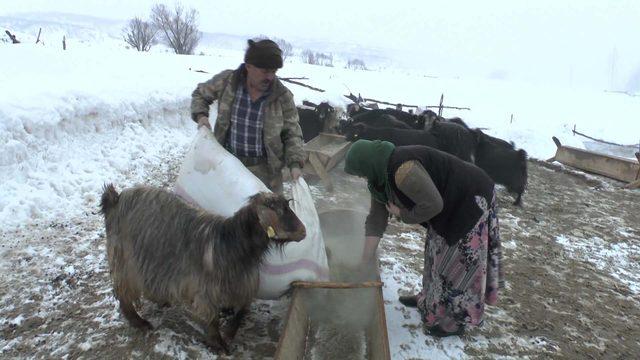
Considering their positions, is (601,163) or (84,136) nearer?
(84,136)

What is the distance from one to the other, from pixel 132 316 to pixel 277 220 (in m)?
1.45

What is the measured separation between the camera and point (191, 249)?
8.95 ft

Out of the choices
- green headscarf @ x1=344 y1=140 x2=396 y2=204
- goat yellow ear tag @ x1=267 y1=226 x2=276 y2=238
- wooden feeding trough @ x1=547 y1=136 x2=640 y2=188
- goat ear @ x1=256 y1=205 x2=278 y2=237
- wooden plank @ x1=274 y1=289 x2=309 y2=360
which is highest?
green headscarf @ x1=344 y1=140 x2=396 y2=204

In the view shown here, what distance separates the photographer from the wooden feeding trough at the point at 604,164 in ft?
28.6

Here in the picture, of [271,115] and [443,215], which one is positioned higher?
[271,115]

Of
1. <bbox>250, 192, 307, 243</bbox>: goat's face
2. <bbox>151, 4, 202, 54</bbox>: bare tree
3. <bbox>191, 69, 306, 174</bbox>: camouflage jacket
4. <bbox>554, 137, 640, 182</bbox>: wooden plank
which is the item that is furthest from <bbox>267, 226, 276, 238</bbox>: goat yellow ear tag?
<bbox>151, 4, 202, 54</bbox>: bare tree

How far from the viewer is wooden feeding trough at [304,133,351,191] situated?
6586mm

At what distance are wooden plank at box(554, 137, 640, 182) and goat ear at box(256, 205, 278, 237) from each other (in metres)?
9.15

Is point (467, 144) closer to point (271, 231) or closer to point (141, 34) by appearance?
point (271, 231)

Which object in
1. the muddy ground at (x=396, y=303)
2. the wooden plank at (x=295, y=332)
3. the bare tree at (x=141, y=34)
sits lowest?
the muddy ground at (x=396, y=303)

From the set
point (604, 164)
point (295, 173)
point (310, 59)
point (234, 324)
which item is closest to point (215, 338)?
point (234, 324)

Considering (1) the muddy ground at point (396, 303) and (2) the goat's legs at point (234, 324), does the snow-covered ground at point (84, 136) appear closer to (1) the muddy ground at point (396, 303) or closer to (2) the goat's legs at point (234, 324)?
(1) the muddy ground at point (396, 303)

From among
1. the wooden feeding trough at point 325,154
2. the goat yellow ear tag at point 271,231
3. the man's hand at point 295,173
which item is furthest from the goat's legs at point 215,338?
the wooden feeding trough at point 325,154

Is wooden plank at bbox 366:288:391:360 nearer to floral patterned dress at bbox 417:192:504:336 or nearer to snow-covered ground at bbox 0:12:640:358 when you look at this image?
snow-covered ground at bbox 0:12:640:358
